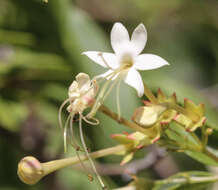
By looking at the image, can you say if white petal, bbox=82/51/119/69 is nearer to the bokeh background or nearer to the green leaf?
the green leaf

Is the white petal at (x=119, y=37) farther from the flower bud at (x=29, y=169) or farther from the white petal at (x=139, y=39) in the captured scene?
the flower bud at (x=29, y=169)

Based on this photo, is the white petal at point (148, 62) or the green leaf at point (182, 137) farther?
the green leaf at point (182, 137)

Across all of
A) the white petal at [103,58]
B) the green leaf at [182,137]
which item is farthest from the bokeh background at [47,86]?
the white petal at [103,58]

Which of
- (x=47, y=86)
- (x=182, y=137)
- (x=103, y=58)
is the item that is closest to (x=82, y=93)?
(x=103, y=58)

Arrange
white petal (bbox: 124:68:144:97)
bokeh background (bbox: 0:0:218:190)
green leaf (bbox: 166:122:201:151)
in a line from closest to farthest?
white petal (bbox: 124:68:144:97) → green leaf (bbox: 166:122:201:151) → bokeh background (bbox: 0:0:218:190)

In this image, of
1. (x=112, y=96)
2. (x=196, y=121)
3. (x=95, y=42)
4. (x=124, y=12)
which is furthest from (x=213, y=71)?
(x=196, y=121)

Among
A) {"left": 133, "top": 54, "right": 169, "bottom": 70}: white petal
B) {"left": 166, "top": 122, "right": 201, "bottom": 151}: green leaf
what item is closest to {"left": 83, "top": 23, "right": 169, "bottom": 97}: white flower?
{"left": 133, "top": 54, "right": 169, "bottom": 70}: white petal
